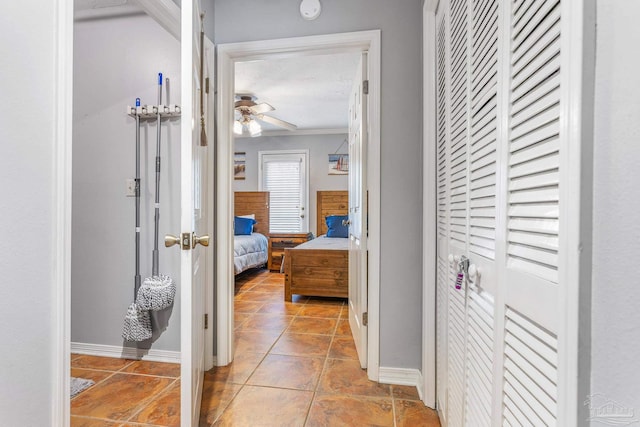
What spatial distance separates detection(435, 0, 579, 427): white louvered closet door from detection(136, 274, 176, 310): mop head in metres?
1.70

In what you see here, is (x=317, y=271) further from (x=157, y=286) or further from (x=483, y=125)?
(x=483, y=125)

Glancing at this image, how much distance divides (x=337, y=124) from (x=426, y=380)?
15.6ft

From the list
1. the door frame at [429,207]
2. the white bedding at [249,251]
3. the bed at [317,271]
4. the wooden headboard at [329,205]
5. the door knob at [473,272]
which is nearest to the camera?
the door knob at [473,272]

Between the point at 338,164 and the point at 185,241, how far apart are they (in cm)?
508

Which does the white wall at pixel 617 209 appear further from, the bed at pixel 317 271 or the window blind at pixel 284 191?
the window blind at pixel 284 191

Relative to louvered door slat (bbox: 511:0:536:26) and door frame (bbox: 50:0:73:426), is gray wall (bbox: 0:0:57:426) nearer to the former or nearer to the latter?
door frame (bbox: 50:0:73:426)

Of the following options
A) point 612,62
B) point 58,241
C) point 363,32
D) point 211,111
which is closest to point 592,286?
point 612,62

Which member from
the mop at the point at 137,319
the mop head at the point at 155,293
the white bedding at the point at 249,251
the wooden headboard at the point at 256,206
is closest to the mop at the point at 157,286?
the mop head at the point at 155,293

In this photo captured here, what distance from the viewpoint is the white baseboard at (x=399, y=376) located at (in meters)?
1.91

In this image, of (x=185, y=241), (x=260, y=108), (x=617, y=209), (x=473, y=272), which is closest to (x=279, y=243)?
(x=260, y=108)

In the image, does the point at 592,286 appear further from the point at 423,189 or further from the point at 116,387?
the point at 116,387

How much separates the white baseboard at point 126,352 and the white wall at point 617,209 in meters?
2.34

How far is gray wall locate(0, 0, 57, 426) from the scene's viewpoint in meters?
→ 0.90

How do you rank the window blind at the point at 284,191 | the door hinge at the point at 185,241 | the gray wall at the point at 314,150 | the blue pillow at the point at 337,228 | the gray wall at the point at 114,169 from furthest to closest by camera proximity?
→ the window blind at the point at 284,191 < the gray wall at the point at 314,150 < the blue pillow at the point at 337,228 < the gray wall at the point at 114,169 < the door hinge at the point at 185,241
